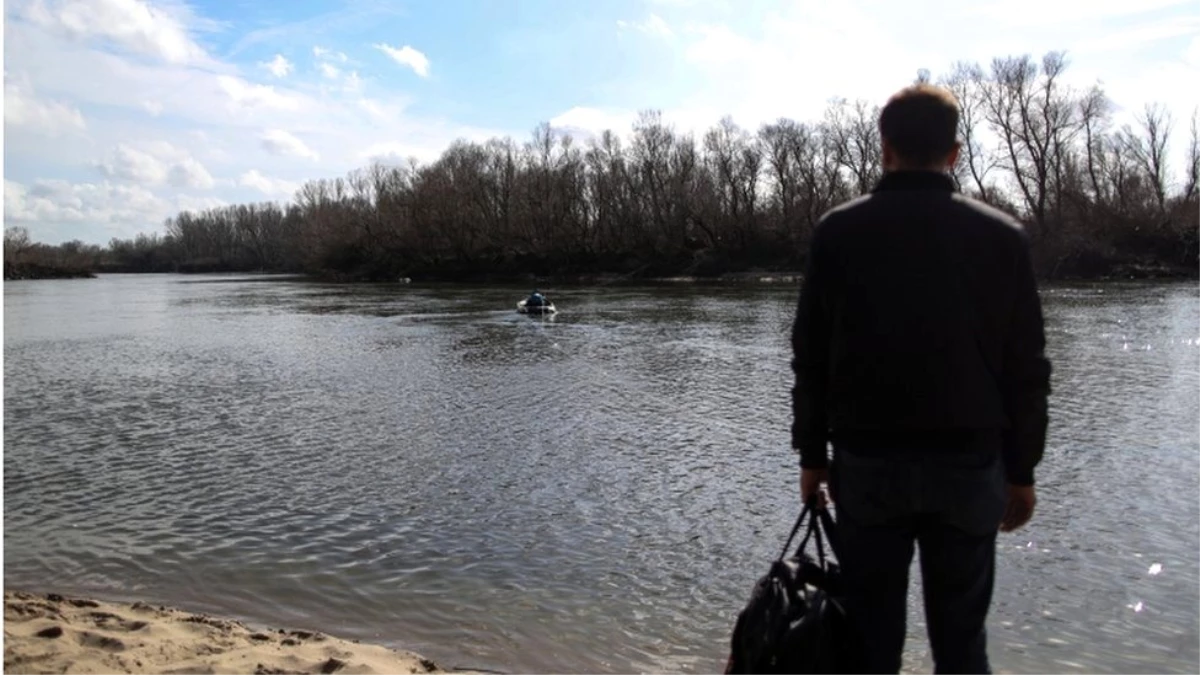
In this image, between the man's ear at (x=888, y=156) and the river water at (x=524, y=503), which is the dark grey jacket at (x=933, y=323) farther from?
the river water at (x=524, y=503)

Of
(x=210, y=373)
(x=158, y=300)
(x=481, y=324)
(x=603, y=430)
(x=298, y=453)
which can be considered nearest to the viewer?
(x=298, y=453)

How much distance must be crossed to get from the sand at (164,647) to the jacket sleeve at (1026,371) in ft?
13.2

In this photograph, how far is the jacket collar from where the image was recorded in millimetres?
2951

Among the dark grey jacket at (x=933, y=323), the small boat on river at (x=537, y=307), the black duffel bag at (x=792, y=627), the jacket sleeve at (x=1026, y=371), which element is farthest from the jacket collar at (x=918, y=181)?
the small boat on river at (x=537, y=307)

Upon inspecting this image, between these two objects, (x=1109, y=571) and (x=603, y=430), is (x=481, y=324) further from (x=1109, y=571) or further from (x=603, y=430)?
(x=1109, y=571)

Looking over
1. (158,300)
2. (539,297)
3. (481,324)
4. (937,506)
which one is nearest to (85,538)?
(937,506)

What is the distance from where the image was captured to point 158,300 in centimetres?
5862

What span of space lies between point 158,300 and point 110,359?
38.4 m

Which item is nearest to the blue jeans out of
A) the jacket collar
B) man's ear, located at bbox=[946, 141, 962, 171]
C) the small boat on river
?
the jacket collar

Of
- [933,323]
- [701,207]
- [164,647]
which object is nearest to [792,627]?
[933,323]

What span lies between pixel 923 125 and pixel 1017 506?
1417mm

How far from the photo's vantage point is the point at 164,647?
219 inches

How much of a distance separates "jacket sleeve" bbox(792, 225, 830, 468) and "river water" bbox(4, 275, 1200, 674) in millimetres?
3124

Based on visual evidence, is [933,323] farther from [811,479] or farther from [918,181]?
[811,479]
